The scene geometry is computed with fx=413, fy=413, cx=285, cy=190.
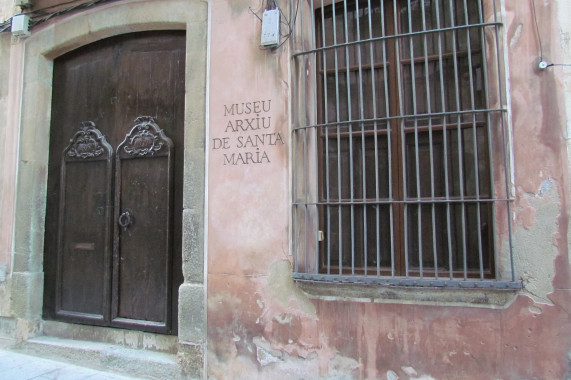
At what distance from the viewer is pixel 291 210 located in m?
3.41

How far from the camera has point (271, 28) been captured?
352 centimetres

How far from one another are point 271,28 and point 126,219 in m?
2.40

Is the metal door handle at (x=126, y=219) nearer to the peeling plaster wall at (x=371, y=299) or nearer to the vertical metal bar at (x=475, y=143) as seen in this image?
the peeling plaster wall at (x=371, y=299)

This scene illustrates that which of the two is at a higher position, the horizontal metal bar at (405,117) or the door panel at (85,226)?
the horizontal metal bar at (405,117)

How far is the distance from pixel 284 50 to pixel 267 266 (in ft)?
6.07

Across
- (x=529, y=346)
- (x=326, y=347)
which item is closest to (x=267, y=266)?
(x=326, y=347)

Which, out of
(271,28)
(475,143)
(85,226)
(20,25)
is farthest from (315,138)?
(20,25)

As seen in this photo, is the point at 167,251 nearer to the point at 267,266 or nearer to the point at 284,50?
the point at 267,266

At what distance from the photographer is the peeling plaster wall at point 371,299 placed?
2.80 meters

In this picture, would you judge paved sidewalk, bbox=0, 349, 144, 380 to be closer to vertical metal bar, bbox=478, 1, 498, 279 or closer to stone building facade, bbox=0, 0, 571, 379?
stone building facade, bbox=0, 0, 571, 379

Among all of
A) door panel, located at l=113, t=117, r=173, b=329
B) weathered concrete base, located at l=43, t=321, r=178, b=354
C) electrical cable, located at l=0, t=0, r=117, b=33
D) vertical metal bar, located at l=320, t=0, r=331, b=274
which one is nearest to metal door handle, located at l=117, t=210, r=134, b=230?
door panel, located at l=113, t=117, r=173, b=329

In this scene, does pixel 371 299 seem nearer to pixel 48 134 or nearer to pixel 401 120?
pixel 401 120

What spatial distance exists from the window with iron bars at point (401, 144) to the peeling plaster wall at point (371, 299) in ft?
0.49

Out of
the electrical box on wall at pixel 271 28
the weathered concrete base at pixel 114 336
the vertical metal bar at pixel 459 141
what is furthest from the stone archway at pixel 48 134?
the vertical metal bar at pixel 459 141
